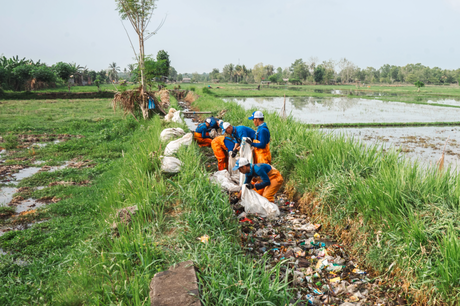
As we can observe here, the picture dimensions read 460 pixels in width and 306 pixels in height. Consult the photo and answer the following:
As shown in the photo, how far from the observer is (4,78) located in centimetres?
2905

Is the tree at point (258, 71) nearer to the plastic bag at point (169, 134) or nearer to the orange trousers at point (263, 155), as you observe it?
the plastic bag at point (169, 134)

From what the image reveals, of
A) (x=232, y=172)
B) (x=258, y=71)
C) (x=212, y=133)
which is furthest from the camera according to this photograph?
(x=258, y=71)

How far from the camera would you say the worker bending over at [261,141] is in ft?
17.9

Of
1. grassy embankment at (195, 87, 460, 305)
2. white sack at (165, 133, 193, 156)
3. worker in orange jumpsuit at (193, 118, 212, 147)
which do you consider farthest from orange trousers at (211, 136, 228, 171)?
grassy embankment at (195, 87, 460, 305)

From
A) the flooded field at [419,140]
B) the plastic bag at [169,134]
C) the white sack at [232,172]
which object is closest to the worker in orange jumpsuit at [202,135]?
the plastic bag at [169,134]

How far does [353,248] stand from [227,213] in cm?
179

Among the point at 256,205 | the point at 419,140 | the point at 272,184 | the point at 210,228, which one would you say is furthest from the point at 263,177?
the point at 419,140

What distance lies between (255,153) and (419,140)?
907 cm

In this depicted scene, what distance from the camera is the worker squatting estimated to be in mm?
4945

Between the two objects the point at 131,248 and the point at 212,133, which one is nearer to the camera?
the point at 131,248

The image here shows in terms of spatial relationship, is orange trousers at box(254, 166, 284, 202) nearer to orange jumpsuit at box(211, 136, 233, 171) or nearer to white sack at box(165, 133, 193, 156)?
orange jumpsuit at box(211, 136, 233, 171)

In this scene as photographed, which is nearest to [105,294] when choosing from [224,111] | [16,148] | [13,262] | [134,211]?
[134,211]

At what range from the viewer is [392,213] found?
3.32m

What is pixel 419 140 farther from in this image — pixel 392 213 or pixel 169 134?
pixel 169 134
